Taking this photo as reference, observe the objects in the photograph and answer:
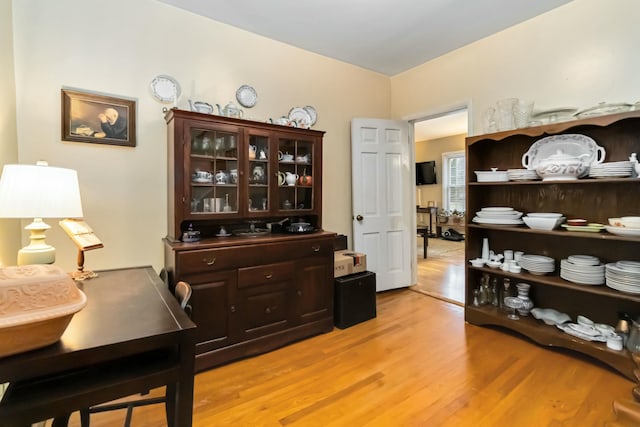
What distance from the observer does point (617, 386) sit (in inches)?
74.7

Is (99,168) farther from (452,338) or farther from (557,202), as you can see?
(557,202)

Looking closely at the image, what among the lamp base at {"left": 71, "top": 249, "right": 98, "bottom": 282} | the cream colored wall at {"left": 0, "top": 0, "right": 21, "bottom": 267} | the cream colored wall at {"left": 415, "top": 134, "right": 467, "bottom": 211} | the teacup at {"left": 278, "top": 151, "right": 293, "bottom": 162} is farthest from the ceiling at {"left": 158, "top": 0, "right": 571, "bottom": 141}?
the cream colored wall at {"left": 415, "top": 134, "right": 467, "bottom": 211}

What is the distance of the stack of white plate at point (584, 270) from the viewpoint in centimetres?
222

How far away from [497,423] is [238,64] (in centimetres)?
330

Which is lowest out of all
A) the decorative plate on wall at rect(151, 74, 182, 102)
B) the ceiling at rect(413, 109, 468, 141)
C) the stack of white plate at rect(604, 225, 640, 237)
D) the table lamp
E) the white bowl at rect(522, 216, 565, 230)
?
the stack of white plate at rect(604, 225, 640, 237)

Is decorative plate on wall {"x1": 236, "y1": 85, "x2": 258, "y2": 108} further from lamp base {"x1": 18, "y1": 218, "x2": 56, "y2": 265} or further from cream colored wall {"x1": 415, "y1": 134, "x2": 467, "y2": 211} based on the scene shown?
cream colored wall {"x1": 415, "y1": 134, "x2": 467, "y2": 211}

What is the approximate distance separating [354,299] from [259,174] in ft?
4.78

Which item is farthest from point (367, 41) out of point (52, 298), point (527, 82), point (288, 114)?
point (52, 298)

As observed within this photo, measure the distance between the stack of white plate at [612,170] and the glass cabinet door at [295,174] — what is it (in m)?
2.19

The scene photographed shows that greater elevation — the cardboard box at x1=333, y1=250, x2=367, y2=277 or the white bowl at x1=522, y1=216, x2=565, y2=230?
the white bowl at x1=522, y1=216, x2=565, y2=230

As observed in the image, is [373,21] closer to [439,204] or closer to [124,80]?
[124,80]

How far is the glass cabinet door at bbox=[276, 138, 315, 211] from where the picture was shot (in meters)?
2.76

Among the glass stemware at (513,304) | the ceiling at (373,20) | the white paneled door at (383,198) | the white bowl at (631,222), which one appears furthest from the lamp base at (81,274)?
the white bowl at (631,222)

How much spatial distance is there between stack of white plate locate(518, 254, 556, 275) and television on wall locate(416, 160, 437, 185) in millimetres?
5683
